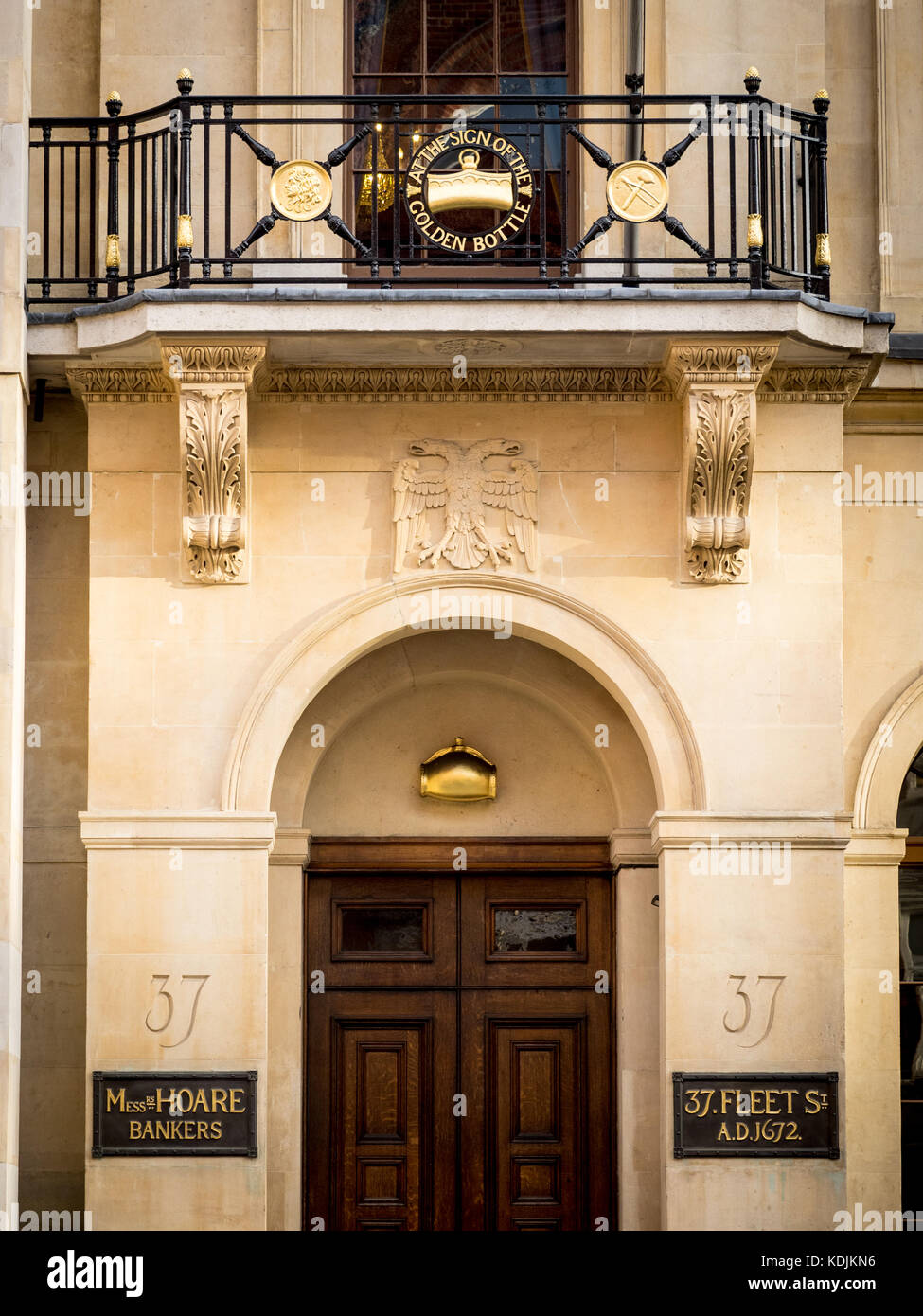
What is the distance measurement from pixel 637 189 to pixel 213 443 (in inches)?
106

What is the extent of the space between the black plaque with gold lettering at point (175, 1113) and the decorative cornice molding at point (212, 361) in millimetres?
3757

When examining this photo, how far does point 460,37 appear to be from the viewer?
536 inches

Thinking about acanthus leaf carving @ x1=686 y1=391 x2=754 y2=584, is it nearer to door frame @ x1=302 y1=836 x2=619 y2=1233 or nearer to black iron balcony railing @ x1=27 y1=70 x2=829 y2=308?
black iron balcony railing @ x1=27 y1=70 x2=829 y2=308

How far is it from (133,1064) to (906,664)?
4976mm

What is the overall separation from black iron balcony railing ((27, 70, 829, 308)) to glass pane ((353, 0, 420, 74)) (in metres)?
0.29

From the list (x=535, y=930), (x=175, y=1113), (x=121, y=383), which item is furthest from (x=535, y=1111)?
(x=121, y=383)

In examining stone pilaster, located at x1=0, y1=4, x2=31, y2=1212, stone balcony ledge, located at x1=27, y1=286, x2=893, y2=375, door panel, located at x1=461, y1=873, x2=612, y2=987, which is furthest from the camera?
door panel, located at x1=461, y1=873, x2=612, y2=987

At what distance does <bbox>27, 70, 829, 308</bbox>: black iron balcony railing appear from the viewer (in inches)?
480

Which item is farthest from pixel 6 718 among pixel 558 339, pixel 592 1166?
pixel 592 1166

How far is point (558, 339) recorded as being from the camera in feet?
39.8

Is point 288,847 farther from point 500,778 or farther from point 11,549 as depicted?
point 11,549

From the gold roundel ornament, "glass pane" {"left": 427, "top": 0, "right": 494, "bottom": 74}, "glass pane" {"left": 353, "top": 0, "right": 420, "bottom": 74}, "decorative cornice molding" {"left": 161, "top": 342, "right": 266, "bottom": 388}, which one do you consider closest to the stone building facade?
"decorative cornice molding" {"left": 161, "top": 342, "right": 266, "bottom": 388}

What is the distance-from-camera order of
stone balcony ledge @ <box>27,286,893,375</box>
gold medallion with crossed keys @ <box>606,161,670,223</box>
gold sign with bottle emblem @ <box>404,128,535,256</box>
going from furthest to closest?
gold sign with bottle emblem @ <box>404,128,535,256</box> < gold medallion with crossed keys @ <box>606,161,670,223</box> < stone balcony ledge @ <box>27,286,893,375</box>

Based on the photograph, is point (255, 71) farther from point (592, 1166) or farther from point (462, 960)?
point (592, 1166)
